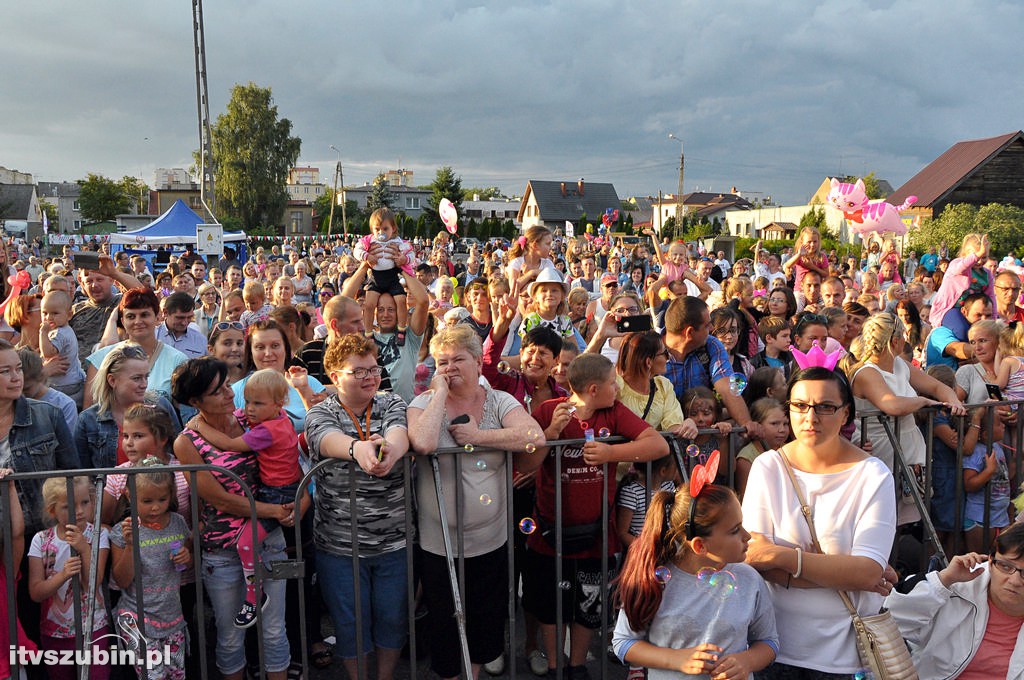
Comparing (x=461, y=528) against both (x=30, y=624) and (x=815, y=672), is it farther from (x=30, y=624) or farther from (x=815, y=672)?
(x=30, y=624)

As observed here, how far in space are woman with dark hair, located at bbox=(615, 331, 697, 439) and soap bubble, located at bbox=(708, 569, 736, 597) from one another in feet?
4.13

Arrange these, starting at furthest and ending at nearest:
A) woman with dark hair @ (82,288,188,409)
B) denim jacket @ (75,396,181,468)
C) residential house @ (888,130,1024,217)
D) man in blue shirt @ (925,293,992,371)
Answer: residential house @ (888,130,1024,217) → man in blue shirt @ (925,293,992,371) → woman with dark hair @ (82,288,188,409) → denim jacket @ (75,396,181,468)

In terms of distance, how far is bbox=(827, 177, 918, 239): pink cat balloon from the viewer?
10609 mm

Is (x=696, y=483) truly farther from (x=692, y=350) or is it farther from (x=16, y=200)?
(x=16, y=200)

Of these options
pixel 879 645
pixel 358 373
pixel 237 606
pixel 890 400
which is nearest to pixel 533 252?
pixel 890 400

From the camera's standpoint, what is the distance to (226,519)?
3193 millimetres

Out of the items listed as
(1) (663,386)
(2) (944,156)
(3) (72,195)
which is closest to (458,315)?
(1) (663,386)

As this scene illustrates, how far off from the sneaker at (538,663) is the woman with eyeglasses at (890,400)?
212 centimetres

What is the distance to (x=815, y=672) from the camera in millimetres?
2553

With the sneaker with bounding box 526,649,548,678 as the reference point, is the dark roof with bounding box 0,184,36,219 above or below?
above

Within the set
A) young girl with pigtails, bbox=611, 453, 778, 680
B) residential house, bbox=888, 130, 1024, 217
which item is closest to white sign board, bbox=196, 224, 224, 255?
young girl with pigtails, bbox=611, 453, 778, 680

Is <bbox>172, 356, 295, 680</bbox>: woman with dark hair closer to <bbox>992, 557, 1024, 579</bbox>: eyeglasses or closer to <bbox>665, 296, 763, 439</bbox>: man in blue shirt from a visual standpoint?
<bbox>665, 296, 763, 439</bbox>: man in blue shirt

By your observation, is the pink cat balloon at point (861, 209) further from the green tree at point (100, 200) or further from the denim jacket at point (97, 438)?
the green tree at point (100, 200)

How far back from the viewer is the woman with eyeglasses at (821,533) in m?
2.44
